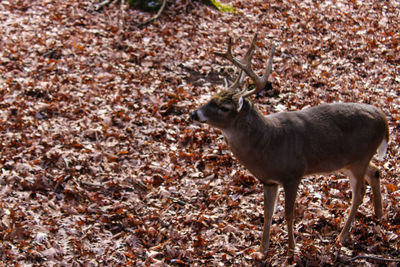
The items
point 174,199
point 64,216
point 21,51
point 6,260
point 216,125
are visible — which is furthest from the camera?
point 21,51

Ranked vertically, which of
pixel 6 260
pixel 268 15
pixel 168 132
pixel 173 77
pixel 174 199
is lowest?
pixel 6 260

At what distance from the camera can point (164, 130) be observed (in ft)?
24.8

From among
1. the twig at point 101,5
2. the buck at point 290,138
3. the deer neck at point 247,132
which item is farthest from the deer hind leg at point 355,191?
the twig at point 101,5

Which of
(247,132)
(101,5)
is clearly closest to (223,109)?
(247,132)

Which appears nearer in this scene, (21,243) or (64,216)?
(21,243)

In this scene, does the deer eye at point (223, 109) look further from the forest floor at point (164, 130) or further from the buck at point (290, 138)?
the forest floor at point (164, 130)

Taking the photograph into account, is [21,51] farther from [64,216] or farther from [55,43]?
[64,216]

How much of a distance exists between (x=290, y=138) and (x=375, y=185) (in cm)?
159

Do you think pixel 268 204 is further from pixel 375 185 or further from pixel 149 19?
pixel 149 19

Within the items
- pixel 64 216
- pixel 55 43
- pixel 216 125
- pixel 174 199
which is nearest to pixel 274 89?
pixel 174 199

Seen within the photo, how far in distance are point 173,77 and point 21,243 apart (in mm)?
5118

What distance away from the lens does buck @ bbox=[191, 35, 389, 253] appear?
4.52 m

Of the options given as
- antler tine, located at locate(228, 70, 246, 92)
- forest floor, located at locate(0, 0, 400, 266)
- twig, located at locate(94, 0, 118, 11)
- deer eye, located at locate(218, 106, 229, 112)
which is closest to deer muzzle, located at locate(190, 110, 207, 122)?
deer eye, located at locate(218, 106, 229, 112)

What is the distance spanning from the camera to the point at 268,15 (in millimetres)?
11727
